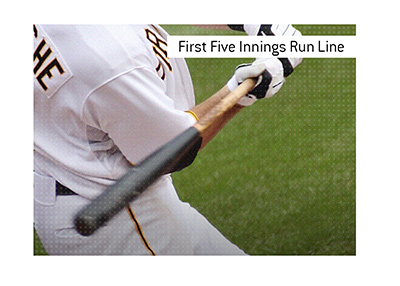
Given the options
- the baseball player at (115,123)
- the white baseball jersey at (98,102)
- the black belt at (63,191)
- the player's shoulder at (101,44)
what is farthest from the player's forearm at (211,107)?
the black belt at (63,191)

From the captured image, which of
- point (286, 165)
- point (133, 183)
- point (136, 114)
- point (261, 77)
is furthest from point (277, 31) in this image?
point (133, 183)

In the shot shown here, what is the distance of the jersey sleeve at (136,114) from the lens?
1.39 metres

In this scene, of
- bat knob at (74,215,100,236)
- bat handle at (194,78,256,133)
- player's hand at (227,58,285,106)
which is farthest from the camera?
player's hand at (227,58,285,106)

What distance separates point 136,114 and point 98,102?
105mm

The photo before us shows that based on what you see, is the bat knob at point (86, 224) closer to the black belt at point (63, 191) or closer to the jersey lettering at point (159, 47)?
the black belt at point (63, 191)

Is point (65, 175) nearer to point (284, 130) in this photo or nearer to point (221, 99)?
point (221, 99)

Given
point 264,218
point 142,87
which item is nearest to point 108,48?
point 142,87

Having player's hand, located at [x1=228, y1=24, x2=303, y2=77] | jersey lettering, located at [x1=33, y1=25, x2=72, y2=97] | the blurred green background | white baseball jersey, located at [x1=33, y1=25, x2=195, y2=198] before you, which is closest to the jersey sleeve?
white baseball jersey, located at [x1=33, y1=25, x2=195, y2=198]

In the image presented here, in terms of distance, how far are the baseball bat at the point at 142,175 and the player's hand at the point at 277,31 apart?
20cm

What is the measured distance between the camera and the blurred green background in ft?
5.46

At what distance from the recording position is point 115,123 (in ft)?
4.70

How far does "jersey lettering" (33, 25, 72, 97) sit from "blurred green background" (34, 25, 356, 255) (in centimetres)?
38

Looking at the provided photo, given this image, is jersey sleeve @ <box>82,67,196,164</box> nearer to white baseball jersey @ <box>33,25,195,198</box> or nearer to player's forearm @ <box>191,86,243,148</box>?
white baseball jersey @ <box>33,25,195,198</box>

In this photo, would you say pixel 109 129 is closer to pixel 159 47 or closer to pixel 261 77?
pixel 159 47
